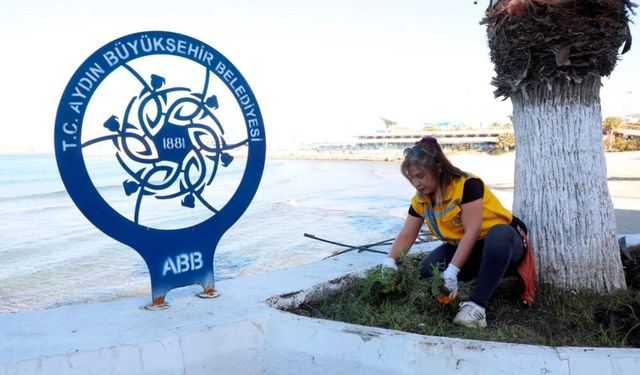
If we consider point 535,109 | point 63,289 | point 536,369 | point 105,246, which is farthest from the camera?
point 105,246

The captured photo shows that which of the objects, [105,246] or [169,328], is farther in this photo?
[105,246]

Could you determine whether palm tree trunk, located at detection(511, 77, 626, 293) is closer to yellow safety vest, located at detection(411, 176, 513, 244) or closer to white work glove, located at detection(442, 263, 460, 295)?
yellow safety vest, located at detection(411, 176, 513, 244)

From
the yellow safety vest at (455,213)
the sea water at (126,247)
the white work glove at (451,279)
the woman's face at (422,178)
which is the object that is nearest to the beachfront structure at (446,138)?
the sea water at (126,247)

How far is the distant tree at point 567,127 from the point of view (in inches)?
112

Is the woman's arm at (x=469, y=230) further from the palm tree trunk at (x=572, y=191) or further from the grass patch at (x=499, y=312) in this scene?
the palm tree trunk at (x=572, y=191)

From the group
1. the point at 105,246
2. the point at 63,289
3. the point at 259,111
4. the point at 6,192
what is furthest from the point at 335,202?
the point at 6,192

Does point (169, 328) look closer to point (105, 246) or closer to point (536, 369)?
point (536, 369)

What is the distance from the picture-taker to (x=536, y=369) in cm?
201

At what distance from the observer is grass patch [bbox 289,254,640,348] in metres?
2.42

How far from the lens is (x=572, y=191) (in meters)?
2.93

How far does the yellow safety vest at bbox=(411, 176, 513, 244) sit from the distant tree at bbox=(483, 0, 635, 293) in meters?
0.34

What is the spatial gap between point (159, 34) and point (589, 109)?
7.80 ft

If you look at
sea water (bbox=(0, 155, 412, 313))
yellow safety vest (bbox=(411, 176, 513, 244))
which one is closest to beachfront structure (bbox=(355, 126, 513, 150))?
→ sea water (bbox=(0, 155, 412, 313))

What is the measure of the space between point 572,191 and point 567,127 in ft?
1.18
